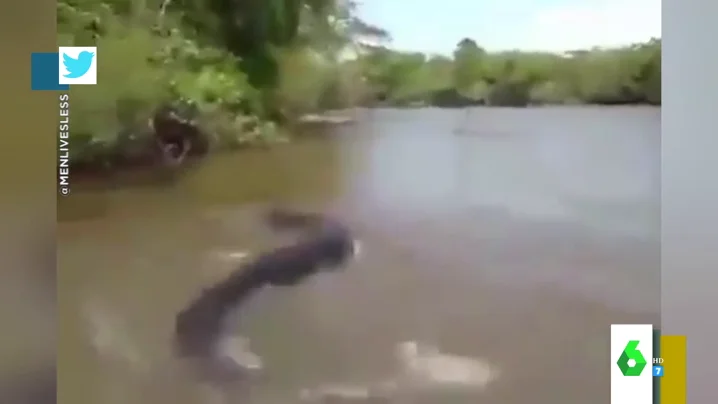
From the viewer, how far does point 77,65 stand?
88cm

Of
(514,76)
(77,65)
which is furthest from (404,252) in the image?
(77,65)

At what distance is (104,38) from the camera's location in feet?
2.91

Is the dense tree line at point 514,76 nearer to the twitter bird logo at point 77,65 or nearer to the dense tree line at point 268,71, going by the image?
the dense tree line at point 268,71

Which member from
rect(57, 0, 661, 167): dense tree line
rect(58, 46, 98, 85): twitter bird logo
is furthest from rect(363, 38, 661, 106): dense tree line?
rect(58, 46, 98, 85): twitter bird logo

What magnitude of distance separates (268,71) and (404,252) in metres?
0.31

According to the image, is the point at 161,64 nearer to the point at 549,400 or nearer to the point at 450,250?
the point at 450,250

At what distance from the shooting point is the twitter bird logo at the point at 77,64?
881 mm

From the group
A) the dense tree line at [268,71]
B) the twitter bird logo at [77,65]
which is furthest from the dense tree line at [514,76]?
the twitter bird logo at [77,65]

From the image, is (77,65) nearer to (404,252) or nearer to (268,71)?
(268,71)

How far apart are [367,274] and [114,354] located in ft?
1.18

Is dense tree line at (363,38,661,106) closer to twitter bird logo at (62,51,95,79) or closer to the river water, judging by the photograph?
the river water

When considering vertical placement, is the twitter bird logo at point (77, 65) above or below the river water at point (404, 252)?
above

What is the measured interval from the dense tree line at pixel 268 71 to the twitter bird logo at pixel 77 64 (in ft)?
0.05

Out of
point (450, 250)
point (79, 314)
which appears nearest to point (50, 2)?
point (79, 314)
